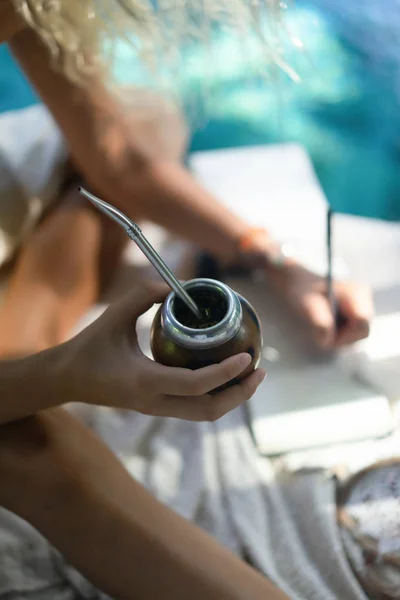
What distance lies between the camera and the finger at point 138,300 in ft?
1.50

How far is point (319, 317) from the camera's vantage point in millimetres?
800

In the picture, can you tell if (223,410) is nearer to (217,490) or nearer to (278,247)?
(217,490)

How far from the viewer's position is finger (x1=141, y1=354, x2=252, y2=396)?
41cm

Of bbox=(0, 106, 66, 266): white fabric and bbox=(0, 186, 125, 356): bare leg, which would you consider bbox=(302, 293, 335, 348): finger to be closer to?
bbox=(0, 186, 125, 356): bare leg

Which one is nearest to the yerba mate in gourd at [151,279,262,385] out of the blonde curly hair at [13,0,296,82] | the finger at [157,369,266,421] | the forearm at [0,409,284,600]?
the finger at [157,369,266,421]

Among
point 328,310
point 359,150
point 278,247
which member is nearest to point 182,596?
point 328,310

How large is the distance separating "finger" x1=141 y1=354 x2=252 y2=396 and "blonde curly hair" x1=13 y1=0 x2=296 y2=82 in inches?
18.4

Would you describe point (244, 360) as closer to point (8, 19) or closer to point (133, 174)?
point (8, 19)

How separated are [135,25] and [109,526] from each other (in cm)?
60

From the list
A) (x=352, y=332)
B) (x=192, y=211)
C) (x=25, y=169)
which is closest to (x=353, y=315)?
(x=352, y=332)

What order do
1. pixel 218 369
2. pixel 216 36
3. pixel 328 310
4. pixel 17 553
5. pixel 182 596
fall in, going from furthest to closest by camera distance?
1. pixel 216 36
2. pixel 328 310
3. pixel 17 553
4. pixel 182 596
5. pixel 218 369

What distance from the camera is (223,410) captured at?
45 cm

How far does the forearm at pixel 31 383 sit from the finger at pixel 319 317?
0.41 m

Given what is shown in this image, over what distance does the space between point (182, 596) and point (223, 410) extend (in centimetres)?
18
